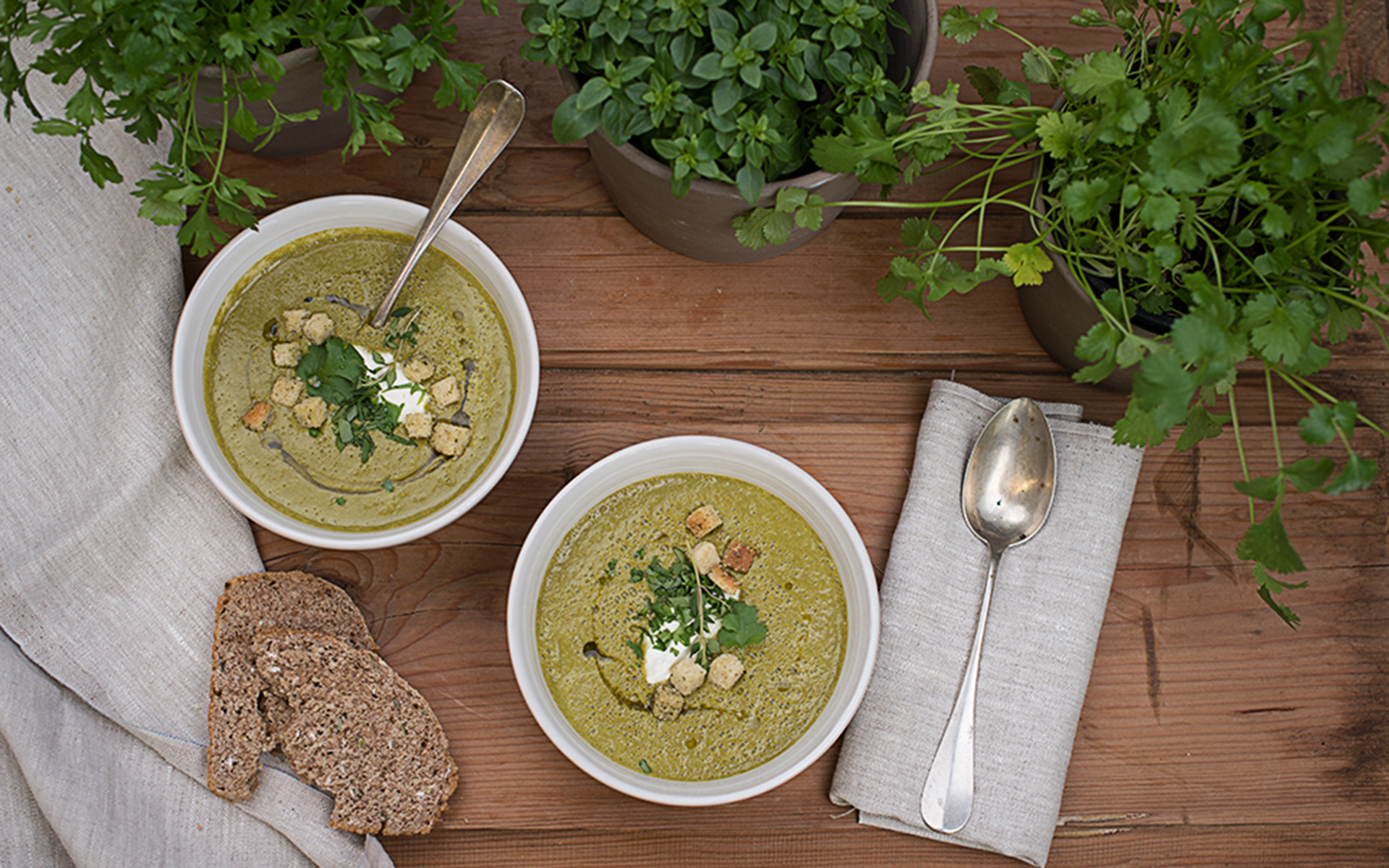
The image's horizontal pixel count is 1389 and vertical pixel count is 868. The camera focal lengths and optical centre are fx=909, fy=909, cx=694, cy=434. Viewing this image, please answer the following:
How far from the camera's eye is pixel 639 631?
1.86 meters

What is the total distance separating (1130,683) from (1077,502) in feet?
1.43

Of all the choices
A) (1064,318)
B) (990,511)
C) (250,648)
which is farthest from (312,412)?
(1064,318)

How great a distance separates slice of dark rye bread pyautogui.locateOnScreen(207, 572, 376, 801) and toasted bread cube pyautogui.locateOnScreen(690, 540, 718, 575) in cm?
73

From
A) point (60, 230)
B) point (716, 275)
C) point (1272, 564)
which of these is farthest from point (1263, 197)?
point (60, 230)

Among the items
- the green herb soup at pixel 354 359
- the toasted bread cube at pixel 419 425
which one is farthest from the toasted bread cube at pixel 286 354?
the toasted bread cube at pixel 419 425

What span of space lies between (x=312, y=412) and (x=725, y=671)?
974mm

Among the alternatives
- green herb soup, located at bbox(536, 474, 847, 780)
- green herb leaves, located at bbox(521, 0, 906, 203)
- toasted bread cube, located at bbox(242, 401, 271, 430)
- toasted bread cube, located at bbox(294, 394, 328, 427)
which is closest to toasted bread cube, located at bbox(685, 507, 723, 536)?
green herb soup, located at bbox(536, 474, 847, 780)

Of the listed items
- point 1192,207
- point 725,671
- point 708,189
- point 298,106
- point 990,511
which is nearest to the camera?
point 1192,207

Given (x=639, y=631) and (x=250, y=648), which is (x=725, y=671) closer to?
(x=639, y=631)

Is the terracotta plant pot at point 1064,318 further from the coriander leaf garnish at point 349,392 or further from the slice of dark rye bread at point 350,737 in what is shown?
the slice of dark rye bread at point 350,737

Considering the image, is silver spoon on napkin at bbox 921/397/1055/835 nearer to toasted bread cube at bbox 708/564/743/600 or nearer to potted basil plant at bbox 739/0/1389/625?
potted basil plant at bbox 739/0/1389/625

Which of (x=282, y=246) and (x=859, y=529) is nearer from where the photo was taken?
(x=282, y=246)

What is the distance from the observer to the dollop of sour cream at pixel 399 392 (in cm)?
187

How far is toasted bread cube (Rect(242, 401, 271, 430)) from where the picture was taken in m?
1.83
